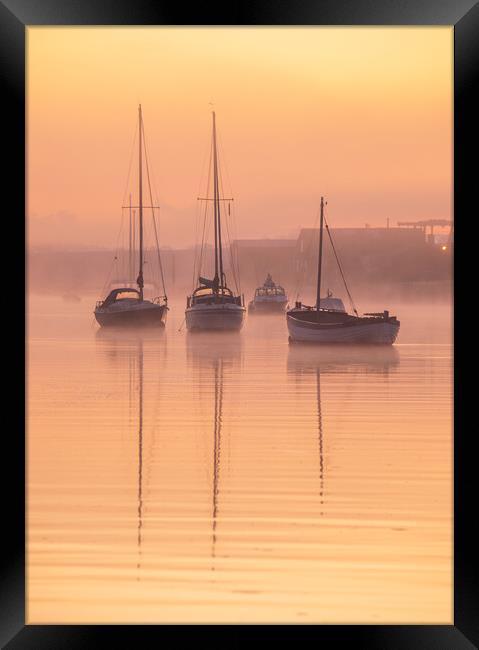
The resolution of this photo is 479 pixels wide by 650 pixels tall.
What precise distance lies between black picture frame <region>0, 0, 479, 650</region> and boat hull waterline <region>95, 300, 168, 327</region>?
31510 millimetres

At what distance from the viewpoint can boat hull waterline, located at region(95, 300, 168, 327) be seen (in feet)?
114

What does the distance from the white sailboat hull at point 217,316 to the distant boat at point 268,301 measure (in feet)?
83.5

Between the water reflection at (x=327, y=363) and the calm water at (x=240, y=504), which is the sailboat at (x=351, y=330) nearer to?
the water reflection at (x=327, y=363)

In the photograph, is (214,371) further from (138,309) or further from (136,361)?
(138,309)

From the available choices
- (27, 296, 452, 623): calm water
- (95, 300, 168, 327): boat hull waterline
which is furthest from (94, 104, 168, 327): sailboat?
(27, 296, 452, 623): calm water

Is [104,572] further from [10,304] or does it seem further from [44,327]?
[44,327]

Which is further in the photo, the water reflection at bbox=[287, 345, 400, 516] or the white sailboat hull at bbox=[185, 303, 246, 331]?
the white sailboat hull at bbox=[185, 303, 246, 331]

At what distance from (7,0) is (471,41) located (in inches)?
50.3

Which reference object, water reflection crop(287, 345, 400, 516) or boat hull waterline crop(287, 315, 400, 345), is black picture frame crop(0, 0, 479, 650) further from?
boat hull waterline crop(287, 315, 400, 345)

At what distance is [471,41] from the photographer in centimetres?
320

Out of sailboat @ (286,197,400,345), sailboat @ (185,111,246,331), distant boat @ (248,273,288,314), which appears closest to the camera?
sailboat @ (286,197,400,345)

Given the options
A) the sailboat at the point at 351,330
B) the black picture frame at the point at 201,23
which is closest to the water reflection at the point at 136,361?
the black picture frame at the point at 201,23

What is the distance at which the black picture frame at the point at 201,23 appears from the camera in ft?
10.2

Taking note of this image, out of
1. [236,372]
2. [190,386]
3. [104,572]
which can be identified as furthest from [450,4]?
[236,372]
